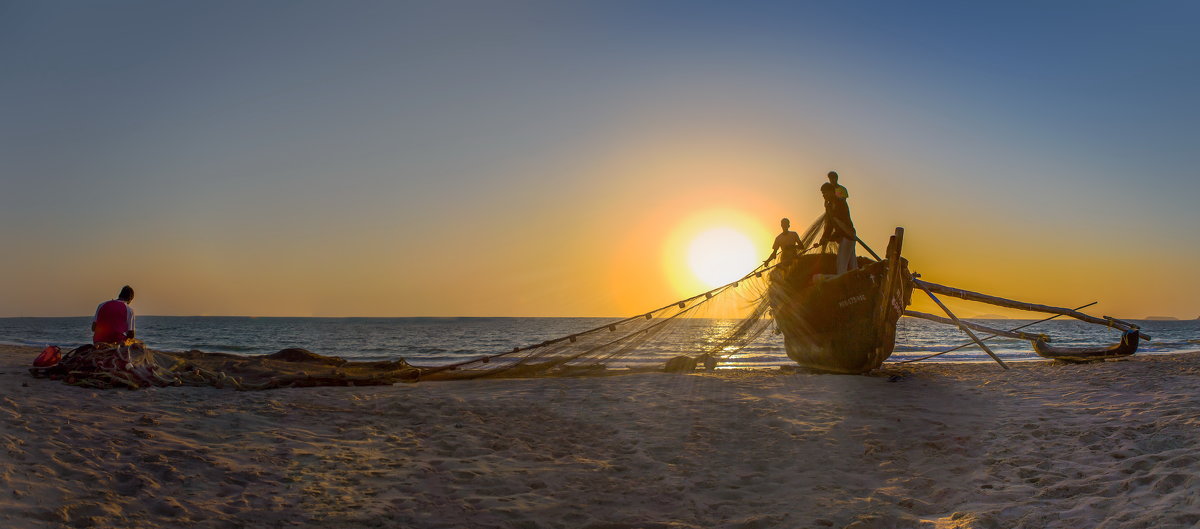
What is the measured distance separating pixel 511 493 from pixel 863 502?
267 cm

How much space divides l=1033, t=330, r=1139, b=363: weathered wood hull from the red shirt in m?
21.0

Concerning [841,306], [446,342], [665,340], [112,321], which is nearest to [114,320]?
[112,321]

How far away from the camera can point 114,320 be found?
31.3ft

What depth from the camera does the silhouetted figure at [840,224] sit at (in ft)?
40.8

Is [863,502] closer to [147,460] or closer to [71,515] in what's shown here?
[71,515]

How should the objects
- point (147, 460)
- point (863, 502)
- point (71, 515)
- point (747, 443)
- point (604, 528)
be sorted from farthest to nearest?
point (747, 443)
point (147, 460)
point (863, 502)
point (604, 528)
point (71, 515)

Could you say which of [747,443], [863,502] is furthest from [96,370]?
[863,502]

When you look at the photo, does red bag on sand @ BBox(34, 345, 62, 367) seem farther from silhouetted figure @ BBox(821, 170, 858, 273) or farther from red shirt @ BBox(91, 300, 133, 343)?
silhouetted figure @ BBox(821, 170, 858, 273)

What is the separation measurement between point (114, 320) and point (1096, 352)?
21843 millimetres

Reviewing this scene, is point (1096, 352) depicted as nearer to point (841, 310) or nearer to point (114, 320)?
point (841, 310)

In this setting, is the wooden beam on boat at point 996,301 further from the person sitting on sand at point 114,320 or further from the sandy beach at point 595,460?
the person sitting on sand at point 114,320

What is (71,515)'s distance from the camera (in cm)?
394

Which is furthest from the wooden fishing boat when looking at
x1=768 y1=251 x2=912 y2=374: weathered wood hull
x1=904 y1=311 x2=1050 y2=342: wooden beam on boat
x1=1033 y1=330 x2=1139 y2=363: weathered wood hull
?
x1=1033 y1=330 x2=1139 y2=363: weathered wood hull

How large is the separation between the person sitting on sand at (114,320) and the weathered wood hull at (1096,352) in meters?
20.9
